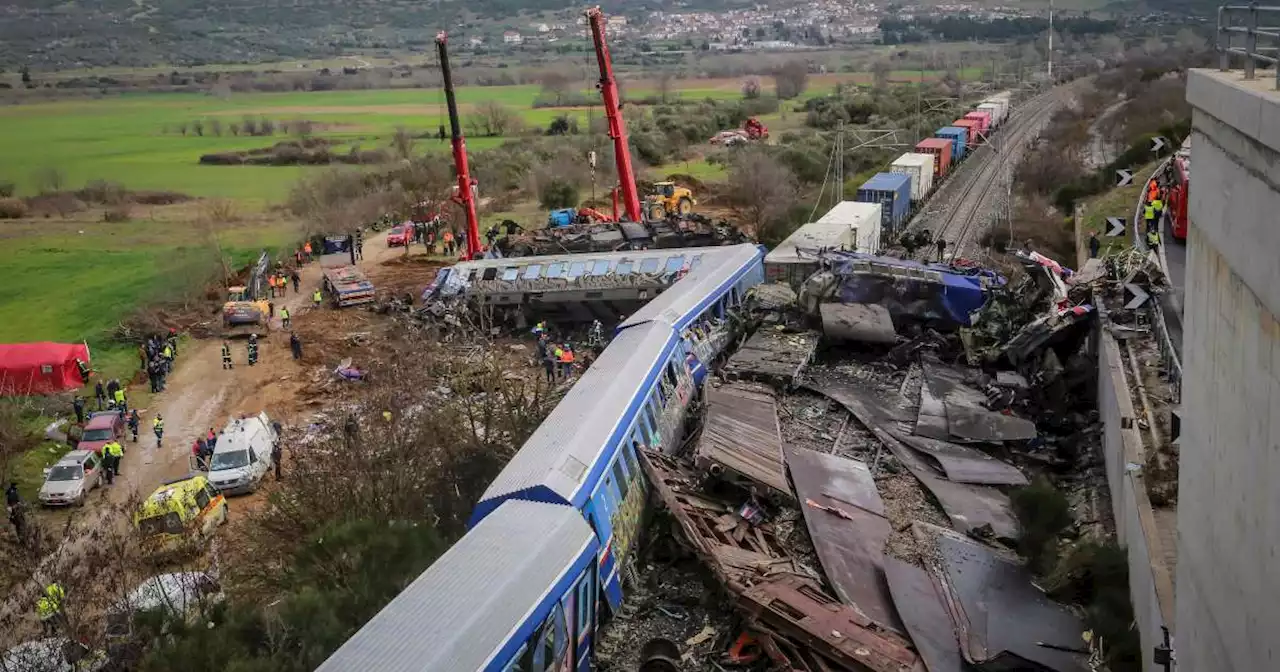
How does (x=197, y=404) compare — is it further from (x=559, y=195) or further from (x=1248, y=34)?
(x=559, y=195)

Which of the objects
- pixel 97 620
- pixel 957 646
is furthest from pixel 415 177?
A: pixel 957 646

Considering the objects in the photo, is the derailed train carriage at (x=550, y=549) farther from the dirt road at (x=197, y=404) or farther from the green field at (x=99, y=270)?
the green field at (x=99, y=270)

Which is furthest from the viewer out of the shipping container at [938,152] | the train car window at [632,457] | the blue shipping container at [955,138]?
A: the blue shipping container at [955,138]

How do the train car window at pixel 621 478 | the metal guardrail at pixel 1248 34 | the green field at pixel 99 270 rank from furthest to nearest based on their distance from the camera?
1. the green field at pixel 99 270
2. the train car window at pixel 621 478
3. the metal guardrail at pixel 1248 34

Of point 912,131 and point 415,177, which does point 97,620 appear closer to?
point 415,177

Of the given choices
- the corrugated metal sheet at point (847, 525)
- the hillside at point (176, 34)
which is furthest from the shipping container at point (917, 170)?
the hillside at point (176, 34)

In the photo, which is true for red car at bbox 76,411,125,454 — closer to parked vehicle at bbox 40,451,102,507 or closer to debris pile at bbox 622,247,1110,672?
parked vehicle at bbox 40,451,102,507

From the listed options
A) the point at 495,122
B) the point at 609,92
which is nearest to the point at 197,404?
the point at 609,92
